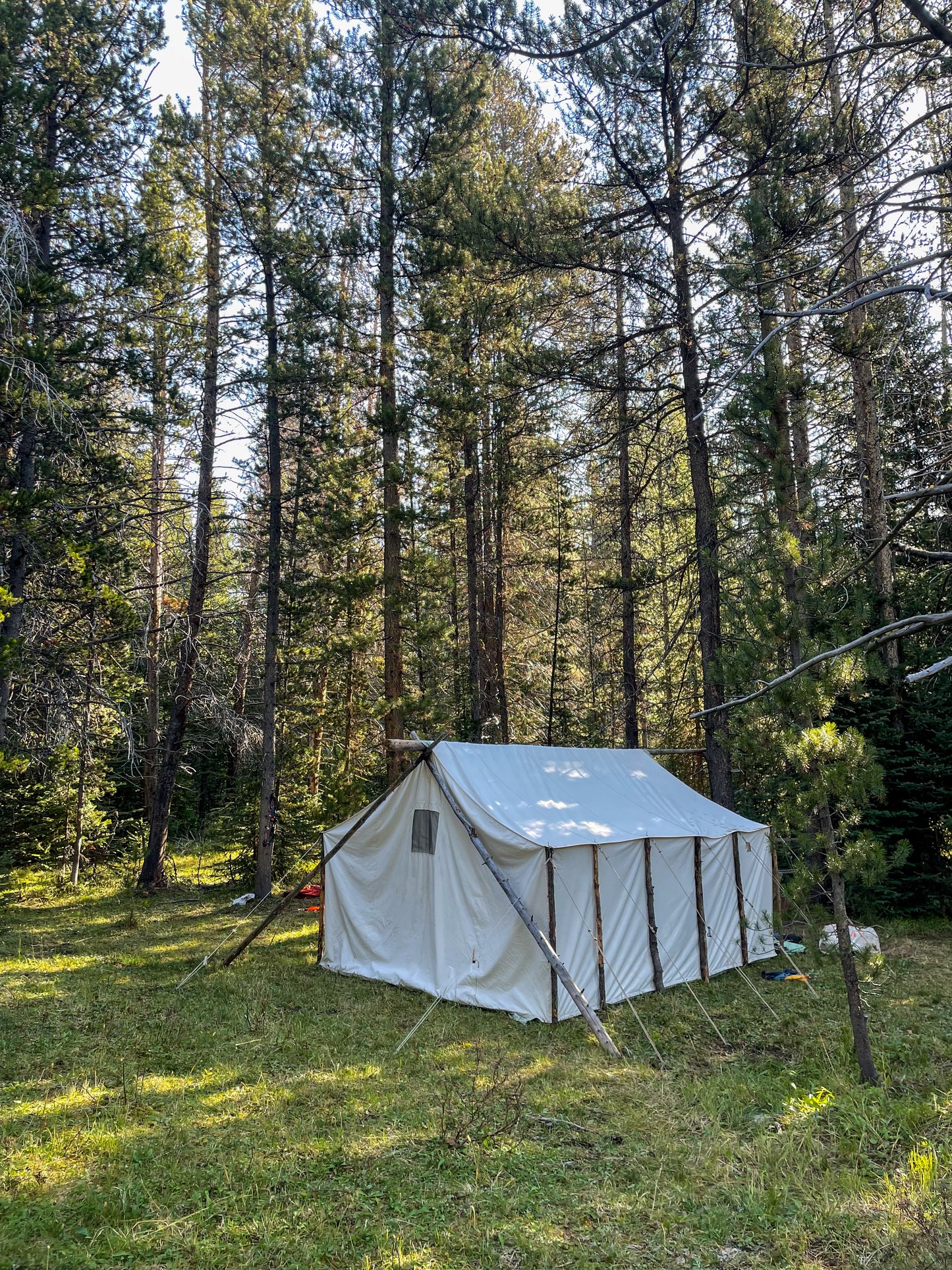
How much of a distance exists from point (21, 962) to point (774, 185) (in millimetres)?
11206

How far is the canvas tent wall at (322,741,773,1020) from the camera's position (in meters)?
7.54

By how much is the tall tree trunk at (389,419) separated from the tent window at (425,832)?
3532mm

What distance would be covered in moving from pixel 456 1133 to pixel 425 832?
3.89m

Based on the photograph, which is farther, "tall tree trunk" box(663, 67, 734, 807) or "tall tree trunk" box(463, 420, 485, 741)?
"tall tree trunk" box(463, 420, 485, 741)

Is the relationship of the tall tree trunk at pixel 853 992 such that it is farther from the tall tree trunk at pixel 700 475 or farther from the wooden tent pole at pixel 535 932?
the tall tree trunk at pixel 700 475

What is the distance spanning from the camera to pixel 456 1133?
4.86 meters

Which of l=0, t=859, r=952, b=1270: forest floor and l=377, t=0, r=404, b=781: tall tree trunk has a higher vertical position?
l=377, t=0, r=404, b=781: tall tree trunk

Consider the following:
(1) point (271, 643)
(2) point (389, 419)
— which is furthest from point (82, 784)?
(2) point (389, 419)

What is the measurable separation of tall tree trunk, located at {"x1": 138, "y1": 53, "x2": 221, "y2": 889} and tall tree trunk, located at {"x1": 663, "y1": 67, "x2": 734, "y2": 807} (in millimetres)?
6928

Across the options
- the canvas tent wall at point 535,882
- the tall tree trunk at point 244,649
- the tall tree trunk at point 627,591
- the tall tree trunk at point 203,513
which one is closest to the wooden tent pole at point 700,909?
the canvas tent wall at point 535,882

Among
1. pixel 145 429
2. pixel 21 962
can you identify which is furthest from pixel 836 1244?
pixel 145 429

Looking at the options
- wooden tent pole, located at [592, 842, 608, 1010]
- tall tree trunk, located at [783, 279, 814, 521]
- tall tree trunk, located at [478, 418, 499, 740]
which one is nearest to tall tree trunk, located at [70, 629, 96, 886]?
tall tree trunk, located at [478, 418, 499, 740]

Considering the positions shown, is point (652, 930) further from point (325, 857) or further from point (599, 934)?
point (325, 857)

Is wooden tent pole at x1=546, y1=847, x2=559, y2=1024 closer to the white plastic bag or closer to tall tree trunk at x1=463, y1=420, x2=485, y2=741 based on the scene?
the white plastic bag
